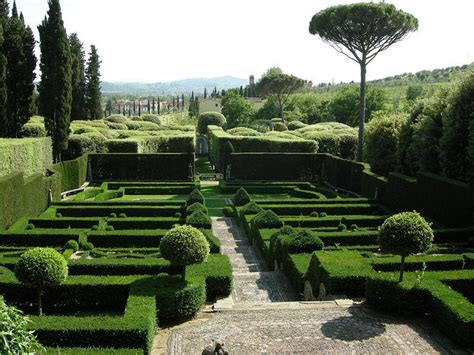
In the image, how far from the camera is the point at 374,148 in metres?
30.2

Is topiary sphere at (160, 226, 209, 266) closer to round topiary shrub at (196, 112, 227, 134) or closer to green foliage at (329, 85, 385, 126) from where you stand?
round topiary shrub at (196, 112, 227, 134)

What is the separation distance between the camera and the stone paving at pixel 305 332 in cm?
987

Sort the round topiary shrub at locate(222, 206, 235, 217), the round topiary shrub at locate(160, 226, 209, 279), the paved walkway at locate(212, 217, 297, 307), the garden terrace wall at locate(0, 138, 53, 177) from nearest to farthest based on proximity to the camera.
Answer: the round topiary shrub at locate(160, 226, 209, 279)
the paved walkway at locate(212, 217, 297, 307)
the garden terrace wall at locate(0, 138, 53, 177)
the round topiary shrub at locate(222, 206, 235, 217)

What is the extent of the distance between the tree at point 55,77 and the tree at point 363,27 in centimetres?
1796

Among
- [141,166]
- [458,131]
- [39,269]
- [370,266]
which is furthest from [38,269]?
[141,166]

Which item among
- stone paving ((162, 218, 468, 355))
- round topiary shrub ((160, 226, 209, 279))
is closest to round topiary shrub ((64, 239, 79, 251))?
round topiary shrub ((160, 226, 209, 279))

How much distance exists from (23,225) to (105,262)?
26.8 feet

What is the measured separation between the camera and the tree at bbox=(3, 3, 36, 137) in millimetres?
37094

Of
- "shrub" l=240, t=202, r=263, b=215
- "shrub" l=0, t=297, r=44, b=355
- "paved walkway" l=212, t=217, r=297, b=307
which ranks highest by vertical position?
"shrub" l=0, t=297, r=44, b=355

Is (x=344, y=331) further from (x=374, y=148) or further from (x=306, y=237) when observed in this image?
(x=374, y=148)

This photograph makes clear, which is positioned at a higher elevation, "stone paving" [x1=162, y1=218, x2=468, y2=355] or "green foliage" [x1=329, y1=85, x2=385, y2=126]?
"green foliage" [x1=329, y1=85, x2=385, y2=126]

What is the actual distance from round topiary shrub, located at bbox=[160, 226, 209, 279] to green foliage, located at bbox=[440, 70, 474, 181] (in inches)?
549

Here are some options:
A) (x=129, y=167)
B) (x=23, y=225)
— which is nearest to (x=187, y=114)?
(x=129, y=167)

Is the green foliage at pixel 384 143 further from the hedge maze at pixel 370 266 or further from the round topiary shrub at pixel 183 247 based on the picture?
the round topiary shrub at pixel 183 247
